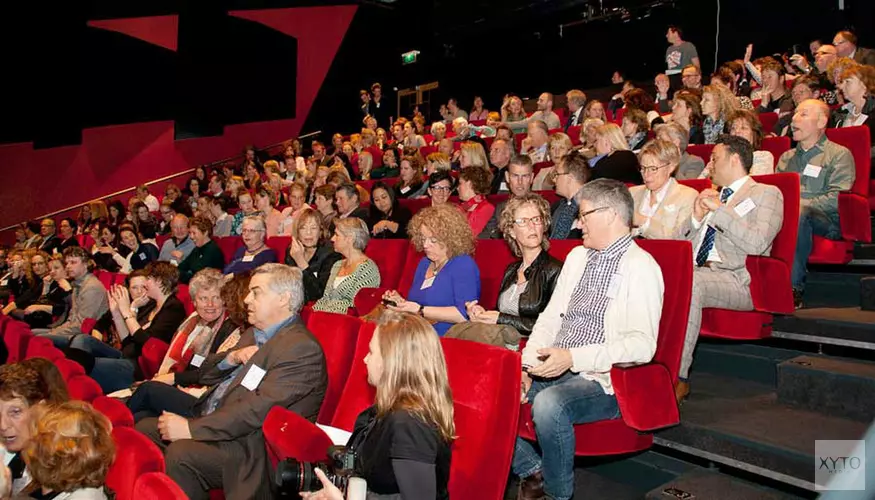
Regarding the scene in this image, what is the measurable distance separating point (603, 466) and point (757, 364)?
26.6 inches

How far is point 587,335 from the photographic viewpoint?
6.79ft

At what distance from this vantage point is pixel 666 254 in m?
2.15

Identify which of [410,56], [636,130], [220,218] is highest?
[410,56]

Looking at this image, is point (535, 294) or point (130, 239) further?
point (130, 239)

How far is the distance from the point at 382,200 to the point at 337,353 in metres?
2.13

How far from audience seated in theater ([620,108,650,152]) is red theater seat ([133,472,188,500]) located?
342cm

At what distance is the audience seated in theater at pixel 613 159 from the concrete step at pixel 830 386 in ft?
4.85

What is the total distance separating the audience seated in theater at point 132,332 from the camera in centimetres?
350

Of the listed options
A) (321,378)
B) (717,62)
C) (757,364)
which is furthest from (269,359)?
(717,62)

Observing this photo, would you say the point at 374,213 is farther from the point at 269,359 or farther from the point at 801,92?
the point at 801,92

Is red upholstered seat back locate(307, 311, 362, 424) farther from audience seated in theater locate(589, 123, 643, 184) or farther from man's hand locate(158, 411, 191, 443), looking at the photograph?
audience seated in theater locate(589, 123, 643, 184)

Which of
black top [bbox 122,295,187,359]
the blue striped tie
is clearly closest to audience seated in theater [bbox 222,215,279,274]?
black top [bbox 122,295,187,359]

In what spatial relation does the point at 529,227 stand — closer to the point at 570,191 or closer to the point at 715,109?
the point at 570,191

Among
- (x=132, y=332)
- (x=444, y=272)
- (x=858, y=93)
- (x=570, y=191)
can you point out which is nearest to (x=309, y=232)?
(x=132, y=332)
